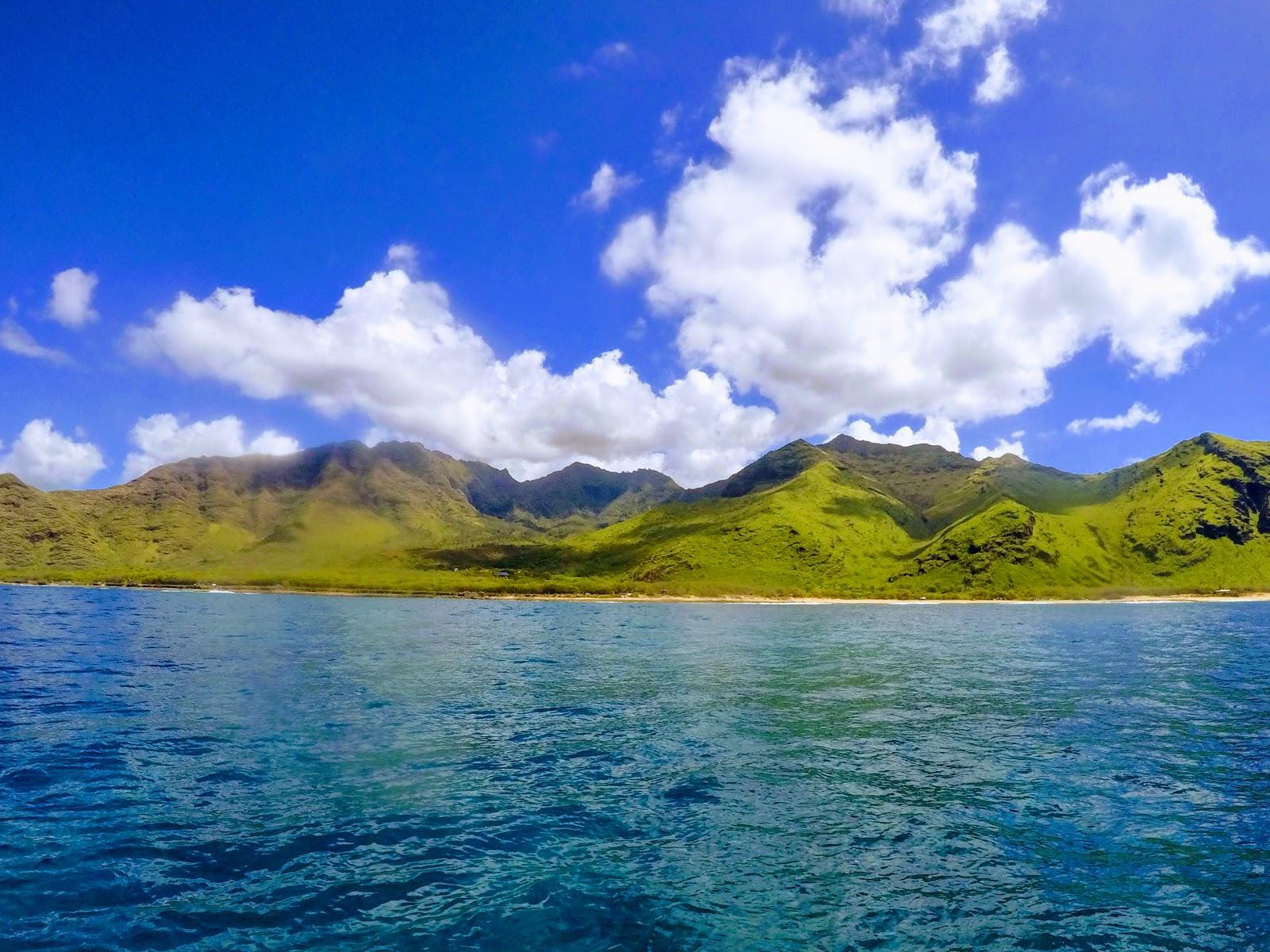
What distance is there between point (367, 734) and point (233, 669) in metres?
30.7

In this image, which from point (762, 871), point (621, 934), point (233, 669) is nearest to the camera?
point (621, 934)

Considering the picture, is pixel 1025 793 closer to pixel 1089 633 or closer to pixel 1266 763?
pixel 1266 763

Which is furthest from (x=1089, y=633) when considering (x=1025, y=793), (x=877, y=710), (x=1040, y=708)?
(x=1025, y=793)

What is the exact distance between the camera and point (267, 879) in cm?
1838

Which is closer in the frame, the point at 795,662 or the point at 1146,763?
the point at 1146,763

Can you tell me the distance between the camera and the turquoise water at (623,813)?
659 inches

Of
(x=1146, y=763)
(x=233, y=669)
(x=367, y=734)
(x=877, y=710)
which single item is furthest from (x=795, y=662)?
(x=233, y=669)

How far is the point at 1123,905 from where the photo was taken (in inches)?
707

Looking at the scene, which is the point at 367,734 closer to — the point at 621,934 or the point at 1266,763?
the point at 621,934

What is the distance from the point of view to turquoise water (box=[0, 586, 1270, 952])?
1673cm

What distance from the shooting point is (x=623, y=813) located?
80.7 feet

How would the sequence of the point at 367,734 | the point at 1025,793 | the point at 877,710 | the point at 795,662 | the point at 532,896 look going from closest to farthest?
1. the point at 532,896
2. the point at 1025,793
3. the point at 367,734
4. the point at 877,710
5. the point at 795,662

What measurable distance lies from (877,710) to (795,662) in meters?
29.0

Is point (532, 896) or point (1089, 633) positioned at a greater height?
point (532, 896)
